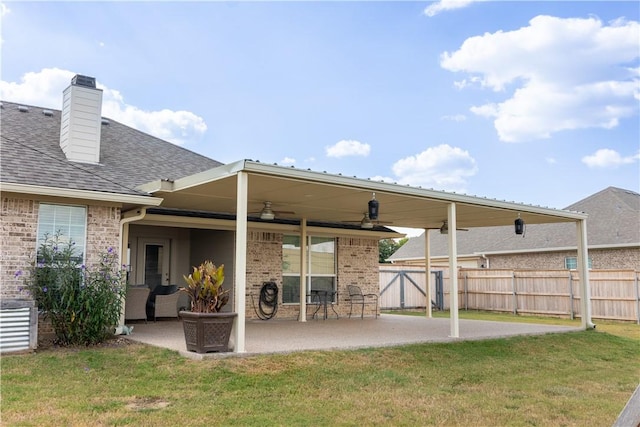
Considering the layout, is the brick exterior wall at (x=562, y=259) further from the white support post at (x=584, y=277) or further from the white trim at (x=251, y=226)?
the white trim at (x=251, y=226)

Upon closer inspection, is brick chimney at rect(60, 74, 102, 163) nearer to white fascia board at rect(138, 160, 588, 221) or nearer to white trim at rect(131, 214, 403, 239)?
white trim at rect(131, 214, 403, 239)

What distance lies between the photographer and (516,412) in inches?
216

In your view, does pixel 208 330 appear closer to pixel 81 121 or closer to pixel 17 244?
pixel 17 244

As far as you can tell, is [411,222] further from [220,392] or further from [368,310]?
[220,392]

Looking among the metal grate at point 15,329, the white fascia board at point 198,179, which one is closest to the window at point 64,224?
the white fascia board at point 198,179

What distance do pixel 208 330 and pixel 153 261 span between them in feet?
22.8

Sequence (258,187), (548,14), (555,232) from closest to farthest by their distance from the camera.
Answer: (258,187), (548,14), (555,232)

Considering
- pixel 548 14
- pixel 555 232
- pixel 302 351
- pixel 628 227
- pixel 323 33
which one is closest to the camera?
pixel 302 351

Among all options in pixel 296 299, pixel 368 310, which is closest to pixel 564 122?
pixel 368 310

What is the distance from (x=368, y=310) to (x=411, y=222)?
269 cm

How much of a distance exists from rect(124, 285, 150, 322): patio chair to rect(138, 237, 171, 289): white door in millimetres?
2316

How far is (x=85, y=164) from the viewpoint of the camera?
1030 centimetres

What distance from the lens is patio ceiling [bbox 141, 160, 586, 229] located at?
7683 millimetres

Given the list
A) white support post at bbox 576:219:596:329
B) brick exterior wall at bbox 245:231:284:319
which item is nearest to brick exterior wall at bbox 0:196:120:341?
brick exterior wall at bbox 245:231:284:319
